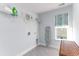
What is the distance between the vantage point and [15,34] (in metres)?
1.85

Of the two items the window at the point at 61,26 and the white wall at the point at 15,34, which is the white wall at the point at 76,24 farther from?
the white wall at the point at 15,34

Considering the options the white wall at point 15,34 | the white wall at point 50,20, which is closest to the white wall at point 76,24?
the white wall at point 50,20

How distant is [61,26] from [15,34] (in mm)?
1015

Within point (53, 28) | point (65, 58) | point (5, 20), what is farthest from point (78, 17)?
point (5, 20)

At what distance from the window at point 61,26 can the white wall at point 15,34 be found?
348 millimetres

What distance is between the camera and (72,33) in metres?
1.21

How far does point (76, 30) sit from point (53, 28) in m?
0.34

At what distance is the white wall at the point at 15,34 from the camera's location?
1.52 m

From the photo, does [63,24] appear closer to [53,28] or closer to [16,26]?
[53,28]

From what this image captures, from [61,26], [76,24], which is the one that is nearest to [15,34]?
[61,26]

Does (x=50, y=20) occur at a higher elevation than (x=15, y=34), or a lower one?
higher

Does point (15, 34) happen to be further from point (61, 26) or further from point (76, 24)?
point (76, 24)

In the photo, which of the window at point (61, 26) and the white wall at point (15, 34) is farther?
the white wall at point (15, 34)

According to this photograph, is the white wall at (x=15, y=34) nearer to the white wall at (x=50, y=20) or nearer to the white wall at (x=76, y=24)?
the white wall at (x=50, y=20)
